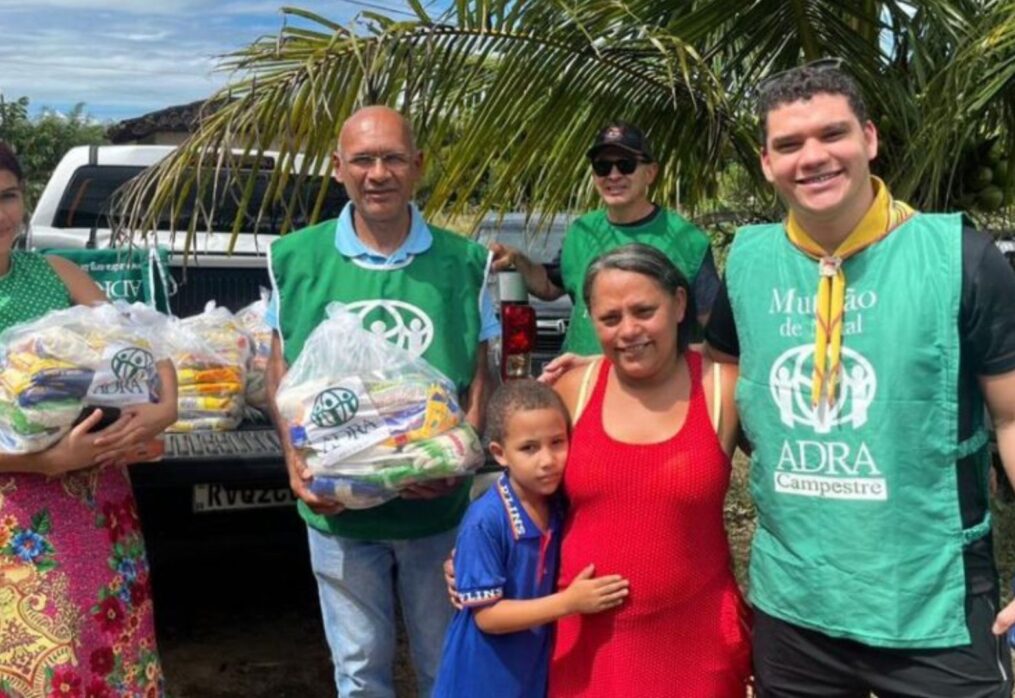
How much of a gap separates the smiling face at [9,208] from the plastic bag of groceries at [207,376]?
3.01 feet

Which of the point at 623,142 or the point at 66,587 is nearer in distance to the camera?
the point at 66,587

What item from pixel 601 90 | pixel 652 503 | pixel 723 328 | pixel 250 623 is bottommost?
pixel 250 623

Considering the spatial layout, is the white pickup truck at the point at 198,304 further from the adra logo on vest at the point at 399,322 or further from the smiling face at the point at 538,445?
the smiling face at the point at 538,445

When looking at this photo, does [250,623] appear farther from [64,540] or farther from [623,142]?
[623,142]

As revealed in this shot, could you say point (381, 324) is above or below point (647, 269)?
below

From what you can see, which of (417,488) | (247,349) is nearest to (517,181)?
(247,349)

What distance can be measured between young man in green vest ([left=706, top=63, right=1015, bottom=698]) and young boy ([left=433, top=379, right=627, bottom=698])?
1.46 ft

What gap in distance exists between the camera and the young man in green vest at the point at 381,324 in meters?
3.08

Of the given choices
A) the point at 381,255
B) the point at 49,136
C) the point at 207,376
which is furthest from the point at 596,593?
the point at 49,136

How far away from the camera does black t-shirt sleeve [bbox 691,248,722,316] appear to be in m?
3.88

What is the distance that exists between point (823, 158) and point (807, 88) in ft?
0.49

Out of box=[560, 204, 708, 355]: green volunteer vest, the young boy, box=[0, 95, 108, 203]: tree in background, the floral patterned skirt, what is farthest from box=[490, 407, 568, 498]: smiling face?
box=[0, 95, 108, 203]: tree in background

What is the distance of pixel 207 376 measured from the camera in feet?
12.9

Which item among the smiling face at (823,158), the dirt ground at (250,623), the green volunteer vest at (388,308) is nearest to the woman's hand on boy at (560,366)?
the green volunteer vest at (388,308)
